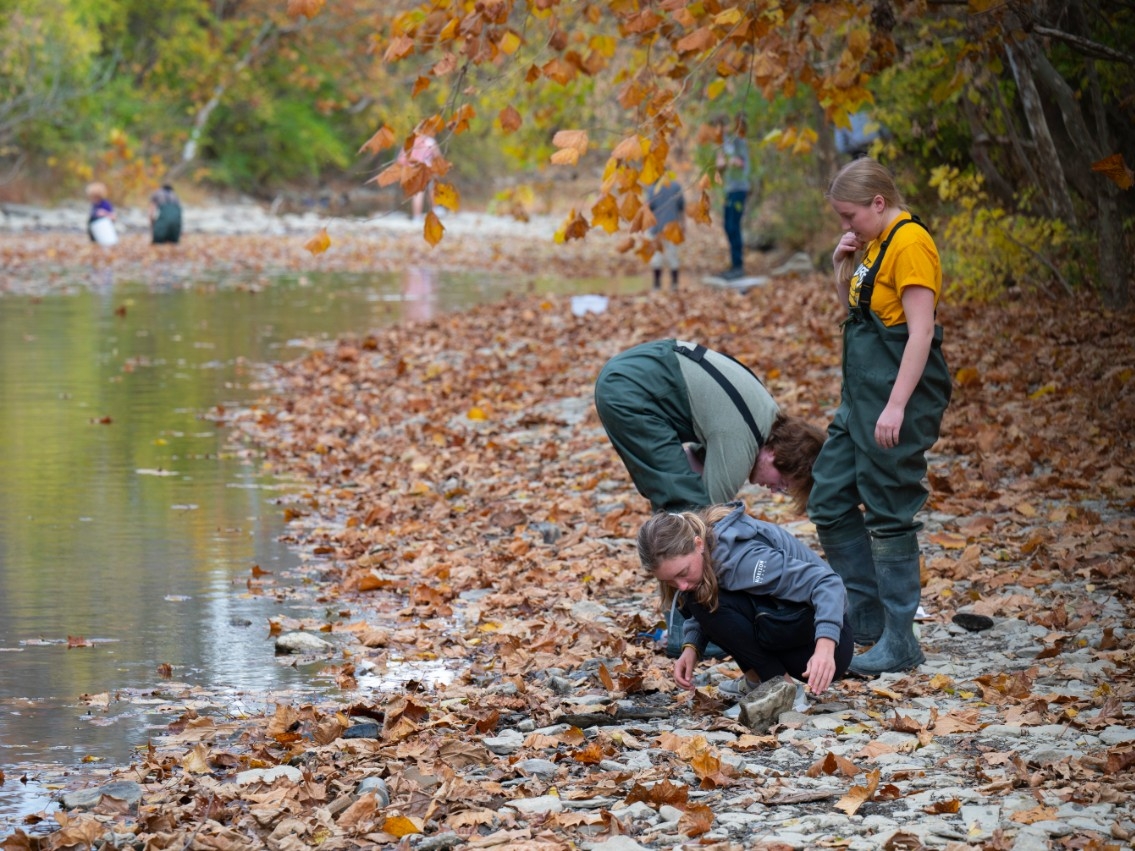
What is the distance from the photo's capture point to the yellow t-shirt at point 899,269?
526cm

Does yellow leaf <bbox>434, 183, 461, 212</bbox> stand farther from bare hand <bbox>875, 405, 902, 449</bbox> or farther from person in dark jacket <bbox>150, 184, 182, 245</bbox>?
person in dark jacket <bbox>150, 184, 182, 245</bbox>

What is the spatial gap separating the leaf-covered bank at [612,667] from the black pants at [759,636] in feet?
0.71

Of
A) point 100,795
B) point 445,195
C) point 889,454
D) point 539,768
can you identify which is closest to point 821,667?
point 889,454

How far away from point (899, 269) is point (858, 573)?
Answer: 127cm

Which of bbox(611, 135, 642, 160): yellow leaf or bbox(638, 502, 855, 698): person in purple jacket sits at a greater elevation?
bbox(611, 135, 642, 160): yellow leaf

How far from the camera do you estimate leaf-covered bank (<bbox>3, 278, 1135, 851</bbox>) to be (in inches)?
171

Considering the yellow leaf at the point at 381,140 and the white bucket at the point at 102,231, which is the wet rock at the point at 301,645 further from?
the white bucket at the point at 102,231

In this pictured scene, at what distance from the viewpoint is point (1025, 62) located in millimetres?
12016

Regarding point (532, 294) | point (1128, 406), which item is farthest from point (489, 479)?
point (532, 294)

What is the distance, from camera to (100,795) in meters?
4.63

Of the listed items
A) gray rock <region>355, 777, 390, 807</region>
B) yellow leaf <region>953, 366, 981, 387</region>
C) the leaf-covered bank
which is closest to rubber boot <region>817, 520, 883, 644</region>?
the leaf-covered bank

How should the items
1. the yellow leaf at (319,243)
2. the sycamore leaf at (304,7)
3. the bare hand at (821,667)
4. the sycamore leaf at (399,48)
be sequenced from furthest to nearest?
the sycamore leaf at (399,48) < the yellow leaf at (319,243) < the sycamore leaf at (304,7) < the bare hand at (821,667)

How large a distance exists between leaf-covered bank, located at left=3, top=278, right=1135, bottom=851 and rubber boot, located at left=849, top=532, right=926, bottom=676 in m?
0.10

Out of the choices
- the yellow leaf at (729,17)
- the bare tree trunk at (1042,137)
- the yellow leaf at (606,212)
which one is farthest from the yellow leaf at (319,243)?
the bare tree trunk at (1042,137)
